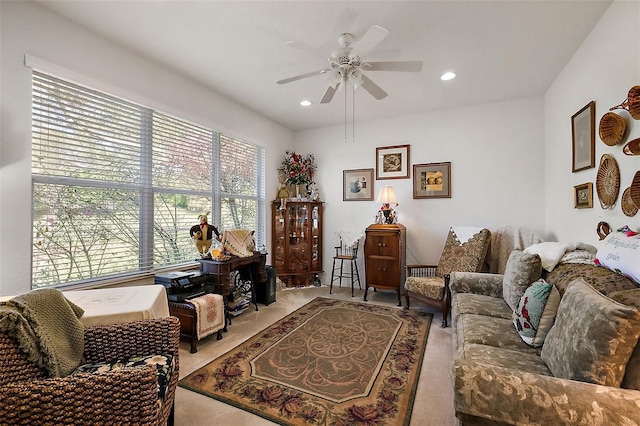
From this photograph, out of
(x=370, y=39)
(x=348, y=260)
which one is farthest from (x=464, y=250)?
(x=370, y=39)

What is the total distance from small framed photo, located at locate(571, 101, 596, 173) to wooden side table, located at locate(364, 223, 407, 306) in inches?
78.9

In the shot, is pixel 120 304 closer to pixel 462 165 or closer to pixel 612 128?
pixel 612 128

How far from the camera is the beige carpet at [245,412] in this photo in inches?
67.2

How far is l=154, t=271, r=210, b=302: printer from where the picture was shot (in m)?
2.62

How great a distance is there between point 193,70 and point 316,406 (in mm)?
3410

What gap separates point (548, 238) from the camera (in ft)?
11.5

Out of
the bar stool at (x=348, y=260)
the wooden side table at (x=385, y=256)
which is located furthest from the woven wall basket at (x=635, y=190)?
the bar stool at (x=348, y=260)

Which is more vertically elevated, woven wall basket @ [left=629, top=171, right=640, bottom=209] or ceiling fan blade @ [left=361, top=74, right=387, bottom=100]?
ceiling fan blade @ [left=361, top=74, right=387, bottom=100]

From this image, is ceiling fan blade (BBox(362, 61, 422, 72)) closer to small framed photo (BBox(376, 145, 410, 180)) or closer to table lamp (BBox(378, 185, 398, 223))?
table lamp (BBox(378, 185, 398, 223))

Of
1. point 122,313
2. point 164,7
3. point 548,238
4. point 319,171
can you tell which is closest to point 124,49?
point 164,7

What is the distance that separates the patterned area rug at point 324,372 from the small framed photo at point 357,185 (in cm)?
214

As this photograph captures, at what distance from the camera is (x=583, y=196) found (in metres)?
2.58

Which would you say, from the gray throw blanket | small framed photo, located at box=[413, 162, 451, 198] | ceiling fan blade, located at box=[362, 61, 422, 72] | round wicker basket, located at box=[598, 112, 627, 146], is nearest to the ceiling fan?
ceiling fan blade, located at box=[362, 61, 422, 72]

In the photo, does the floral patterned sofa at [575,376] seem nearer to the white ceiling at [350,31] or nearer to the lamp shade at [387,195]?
the white ceiling at [350,31]
